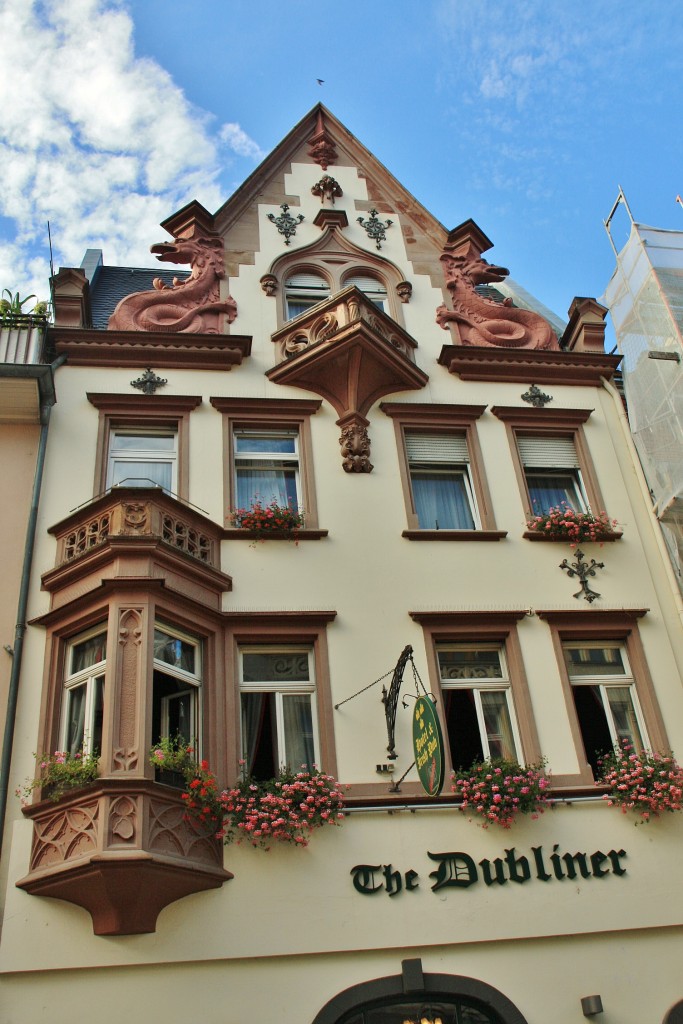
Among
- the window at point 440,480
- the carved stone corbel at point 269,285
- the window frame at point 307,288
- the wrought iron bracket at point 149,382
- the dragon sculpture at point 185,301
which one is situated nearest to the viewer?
the window at point 440,480

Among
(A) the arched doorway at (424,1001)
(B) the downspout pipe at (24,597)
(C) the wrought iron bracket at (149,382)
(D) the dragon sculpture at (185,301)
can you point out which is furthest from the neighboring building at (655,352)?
(B) the downspout pipe at (24,597)

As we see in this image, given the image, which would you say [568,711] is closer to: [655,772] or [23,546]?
[655,772]

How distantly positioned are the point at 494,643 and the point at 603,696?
58.9 inches

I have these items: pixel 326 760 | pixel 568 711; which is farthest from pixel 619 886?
pixel 326 760

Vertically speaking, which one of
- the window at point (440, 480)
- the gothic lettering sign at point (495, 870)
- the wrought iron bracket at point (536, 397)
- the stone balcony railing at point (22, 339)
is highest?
the stone balcony railing at point (22, 339)

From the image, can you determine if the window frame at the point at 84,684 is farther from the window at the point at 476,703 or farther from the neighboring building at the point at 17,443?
the window at the point at 476,703

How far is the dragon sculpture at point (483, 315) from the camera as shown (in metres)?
15.4

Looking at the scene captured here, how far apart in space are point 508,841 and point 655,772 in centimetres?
193

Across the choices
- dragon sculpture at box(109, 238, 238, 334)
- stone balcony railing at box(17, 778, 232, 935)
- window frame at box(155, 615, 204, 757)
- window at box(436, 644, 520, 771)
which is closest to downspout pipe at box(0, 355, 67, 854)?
stone balcony railing at box(17, 778, 232, 935)

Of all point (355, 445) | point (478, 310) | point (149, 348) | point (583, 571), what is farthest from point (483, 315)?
point (149, 348)

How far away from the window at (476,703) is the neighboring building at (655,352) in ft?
9.81

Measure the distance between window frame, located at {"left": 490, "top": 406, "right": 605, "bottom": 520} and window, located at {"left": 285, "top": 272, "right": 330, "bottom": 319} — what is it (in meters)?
3.53

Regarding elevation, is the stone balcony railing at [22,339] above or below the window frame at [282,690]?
above

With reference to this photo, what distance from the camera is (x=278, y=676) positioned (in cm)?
1156
